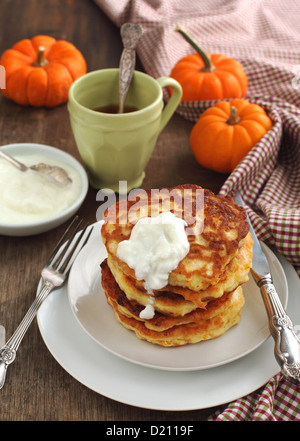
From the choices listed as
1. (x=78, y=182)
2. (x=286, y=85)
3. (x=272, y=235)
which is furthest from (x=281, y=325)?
(x=286, y=85)

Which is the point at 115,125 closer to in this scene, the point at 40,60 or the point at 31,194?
the point at 31,194

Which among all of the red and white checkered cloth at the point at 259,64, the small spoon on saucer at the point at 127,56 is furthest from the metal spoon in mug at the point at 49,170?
the red and white checkered cloth at the point at 259,64

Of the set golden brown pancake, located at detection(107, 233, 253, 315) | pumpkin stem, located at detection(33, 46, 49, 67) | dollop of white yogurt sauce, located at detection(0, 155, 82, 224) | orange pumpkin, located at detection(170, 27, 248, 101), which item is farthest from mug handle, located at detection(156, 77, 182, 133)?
golden brown pancake, located at detection(107, 233, 253, 315)

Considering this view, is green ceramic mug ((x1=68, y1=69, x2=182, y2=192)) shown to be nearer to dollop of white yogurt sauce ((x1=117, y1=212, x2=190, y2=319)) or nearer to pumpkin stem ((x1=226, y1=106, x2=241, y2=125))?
pumpkin stem ((x1=226, y1=106, x2=241, y2=125))

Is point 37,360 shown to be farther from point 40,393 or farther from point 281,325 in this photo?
point 281,325

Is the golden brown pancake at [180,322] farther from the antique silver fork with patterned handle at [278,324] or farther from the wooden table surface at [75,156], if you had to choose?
the wooden table surface at [75,156]
